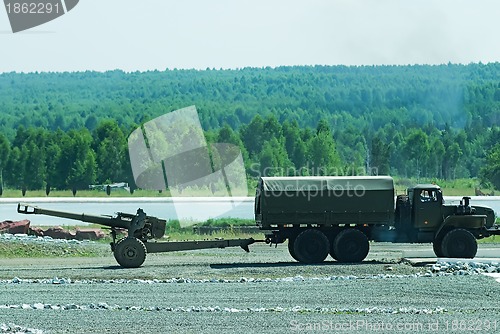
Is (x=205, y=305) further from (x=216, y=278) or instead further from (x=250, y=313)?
(x=216, y=278)

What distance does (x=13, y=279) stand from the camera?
3434cm

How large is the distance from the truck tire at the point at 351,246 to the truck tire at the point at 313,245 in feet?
1.30

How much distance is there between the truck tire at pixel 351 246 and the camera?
3906cm

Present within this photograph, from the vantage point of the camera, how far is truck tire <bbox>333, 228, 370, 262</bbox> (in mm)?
39062

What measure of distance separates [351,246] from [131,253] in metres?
7.07

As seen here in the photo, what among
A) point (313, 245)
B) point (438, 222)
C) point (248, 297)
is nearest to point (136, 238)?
point (313, 245)

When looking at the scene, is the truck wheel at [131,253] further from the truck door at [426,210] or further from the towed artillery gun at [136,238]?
the truck door at [426,210]

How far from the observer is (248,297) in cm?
2844

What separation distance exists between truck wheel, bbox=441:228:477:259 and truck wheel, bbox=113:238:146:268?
986 cm

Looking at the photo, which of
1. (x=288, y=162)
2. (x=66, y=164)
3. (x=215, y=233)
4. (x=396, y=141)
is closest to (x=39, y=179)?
(x=66, y=164)

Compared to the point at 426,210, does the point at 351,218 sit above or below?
below

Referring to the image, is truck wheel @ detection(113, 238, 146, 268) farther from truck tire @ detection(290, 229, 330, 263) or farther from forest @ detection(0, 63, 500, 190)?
forest @ detection(0, 63, 500, 190)

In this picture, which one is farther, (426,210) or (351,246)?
(426,210)

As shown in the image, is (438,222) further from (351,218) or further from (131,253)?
(131,253)
